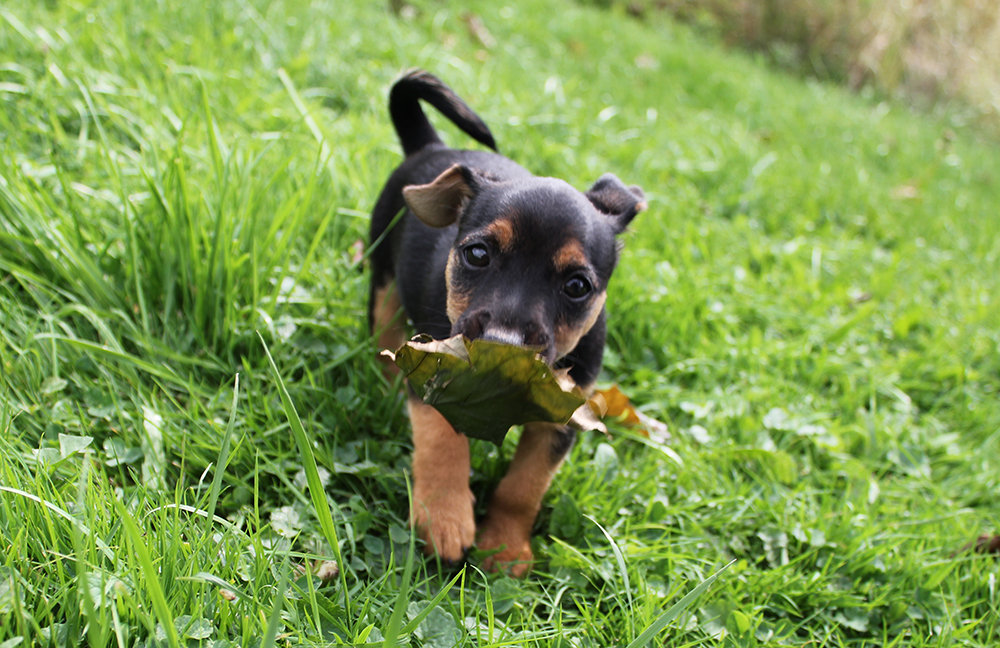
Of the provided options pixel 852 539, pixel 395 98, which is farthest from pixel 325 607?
pixel 395 98

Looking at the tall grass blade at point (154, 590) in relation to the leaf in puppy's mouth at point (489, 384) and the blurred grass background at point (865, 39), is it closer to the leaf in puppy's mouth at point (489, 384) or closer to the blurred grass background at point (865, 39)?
the leaf in puppy's mouth at point (489, 384)

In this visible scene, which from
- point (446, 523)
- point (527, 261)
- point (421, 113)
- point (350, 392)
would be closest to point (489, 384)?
point (527, 261)

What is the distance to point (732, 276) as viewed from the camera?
414 centimetres

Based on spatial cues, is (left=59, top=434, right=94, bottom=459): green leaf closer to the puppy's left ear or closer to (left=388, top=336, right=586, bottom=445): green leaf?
(left=388, top=336, right=586, bottom=445): green leaf

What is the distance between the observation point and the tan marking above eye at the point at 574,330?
7.06ft

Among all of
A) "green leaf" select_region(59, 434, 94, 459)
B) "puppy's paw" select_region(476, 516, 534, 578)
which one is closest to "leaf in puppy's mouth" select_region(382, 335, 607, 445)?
"puppy's paw" select_region(476, 516, 534, 578)

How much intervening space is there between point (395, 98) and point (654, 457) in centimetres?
198

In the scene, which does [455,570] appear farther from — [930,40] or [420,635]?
[930,40]

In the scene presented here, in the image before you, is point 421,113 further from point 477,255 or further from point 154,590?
point 154,590

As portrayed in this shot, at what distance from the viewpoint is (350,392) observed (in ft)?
8.52

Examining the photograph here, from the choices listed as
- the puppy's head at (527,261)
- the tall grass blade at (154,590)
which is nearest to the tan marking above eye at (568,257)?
the puppy's head at (527,261)

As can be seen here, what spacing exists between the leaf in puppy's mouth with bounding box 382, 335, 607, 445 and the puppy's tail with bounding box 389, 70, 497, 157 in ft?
4.79

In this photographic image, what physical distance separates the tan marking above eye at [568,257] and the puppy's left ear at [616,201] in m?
0.42

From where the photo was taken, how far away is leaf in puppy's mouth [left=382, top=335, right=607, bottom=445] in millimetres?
1670
